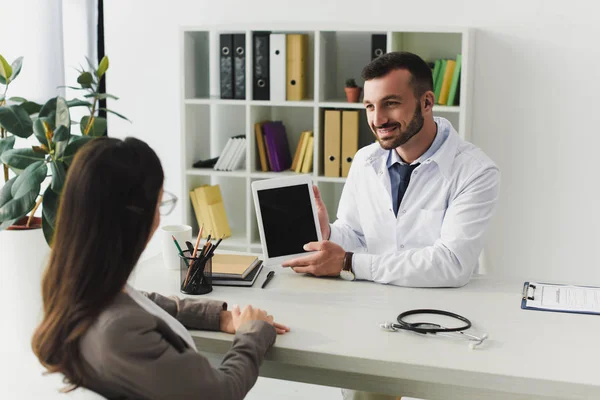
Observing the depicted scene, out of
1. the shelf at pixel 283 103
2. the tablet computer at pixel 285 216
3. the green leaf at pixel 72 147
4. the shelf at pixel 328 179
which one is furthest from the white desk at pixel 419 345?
the shelf at pixel 283 103

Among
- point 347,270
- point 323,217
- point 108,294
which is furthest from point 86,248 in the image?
point 323,217

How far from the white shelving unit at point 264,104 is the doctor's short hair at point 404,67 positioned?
0.94m

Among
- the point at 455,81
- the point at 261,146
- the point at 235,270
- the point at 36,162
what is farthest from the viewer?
the point at 261,146

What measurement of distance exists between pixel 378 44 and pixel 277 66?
1.61 feet

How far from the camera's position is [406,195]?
2.36m

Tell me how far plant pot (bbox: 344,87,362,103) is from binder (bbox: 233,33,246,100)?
1.71 feet

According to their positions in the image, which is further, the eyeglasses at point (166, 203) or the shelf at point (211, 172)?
the shelf at point (211, 172)

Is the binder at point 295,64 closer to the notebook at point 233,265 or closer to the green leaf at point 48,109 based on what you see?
the notebook at point 233,265

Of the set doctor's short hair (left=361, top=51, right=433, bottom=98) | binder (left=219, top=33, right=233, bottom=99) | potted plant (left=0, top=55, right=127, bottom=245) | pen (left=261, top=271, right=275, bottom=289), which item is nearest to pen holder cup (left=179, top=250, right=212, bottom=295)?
pen (left=261, top=271, right=275, bottom=289)

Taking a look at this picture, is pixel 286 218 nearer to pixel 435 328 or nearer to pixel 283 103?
pixel 435 328

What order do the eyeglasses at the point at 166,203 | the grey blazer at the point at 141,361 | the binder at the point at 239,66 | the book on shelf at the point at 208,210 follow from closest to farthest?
the grey blazer at the point at 141,361 < the eyeglasses at the point at 166,203 < the binder at the point at 239,66 < the book on shelf at the point at 208,210

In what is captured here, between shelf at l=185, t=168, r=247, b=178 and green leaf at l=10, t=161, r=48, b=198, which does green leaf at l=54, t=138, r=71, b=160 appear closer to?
green leaf at l=10, t=161, r=48, b=198

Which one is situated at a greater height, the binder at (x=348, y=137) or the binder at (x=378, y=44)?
the binder at (x=378, y=44)

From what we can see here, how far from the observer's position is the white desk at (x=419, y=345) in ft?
4.74
